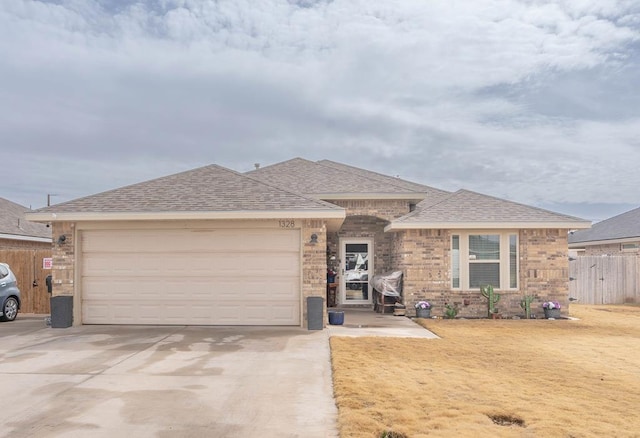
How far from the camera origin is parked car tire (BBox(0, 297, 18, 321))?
13.7 metres

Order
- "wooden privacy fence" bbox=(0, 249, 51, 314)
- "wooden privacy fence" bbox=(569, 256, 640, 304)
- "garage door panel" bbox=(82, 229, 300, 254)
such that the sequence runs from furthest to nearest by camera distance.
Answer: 1. "wooden privacy fence" bbox=(569, 256, 640, 304)
2. "wooden privacy fence" bbox=(0, 249, 51, 314)
3. "garage door panel" bbox=(82, 229, 300, 254)

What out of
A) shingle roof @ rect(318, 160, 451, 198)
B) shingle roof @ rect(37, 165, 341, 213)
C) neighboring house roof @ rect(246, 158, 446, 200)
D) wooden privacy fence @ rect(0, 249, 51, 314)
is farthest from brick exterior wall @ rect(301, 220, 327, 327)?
wooden privacy fence @ rect(0, 249, 51, 314)

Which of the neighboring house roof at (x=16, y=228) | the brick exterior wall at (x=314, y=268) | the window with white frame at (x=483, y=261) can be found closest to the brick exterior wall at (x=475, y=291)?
the window with white frame at (x=483, y=261)

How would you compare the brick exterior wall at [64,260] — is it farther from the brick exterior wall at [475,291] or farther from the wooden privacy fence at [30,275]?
the brick exterior wall at [475,291]

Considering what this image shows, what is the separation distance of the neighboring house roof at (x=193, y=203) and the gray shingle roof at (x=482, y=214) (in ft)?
12.0

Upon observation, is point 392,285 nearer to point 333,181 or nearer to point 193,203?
point 333,181

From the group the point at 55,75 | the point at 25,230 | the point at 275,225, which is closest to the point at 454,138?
the point at 275,225

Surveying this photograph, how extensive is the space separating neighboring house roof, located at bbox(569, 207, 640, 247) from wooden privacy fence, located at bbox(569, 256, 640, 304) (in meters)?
2.35

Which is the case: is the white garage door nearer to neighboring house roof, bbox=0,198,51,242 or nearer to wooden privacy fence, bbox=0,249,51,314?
wooden privacy fence, bbox=0,249,51,314

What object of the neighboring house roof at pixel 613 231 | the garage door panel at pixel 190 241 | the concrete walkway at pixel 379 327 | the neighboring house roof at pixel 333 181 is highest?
the neighboring house roof at pixel 333 181

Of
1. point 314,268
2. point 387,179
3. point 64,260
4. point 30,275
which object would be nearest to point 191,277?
point 314,268

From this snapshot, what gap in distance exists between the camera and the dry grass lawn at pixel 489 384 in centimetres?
520

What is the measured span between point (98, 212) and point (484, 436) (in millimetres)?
9818

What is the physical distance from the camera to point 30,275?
1566 centimetres
